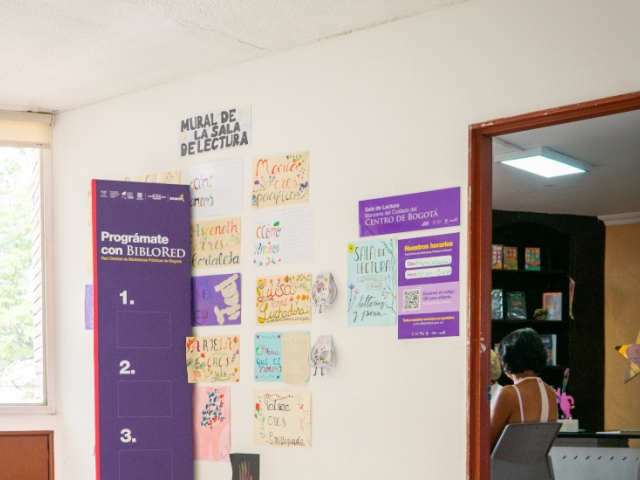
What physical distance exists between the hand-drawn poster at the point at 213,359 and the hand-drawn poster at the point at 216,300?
0.09m

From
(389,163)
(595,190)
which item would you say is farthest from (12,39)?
(595,190)

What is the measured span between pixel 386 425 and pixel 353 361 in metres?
0.31

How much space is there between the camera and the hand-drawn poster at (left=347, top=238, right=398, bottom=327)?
3.38 m

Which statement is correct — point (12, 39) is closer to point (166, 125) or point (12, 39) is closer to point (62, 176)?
point (166, 125)

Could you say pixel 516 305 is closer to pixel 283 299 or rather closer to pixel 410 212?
pixel 283 299

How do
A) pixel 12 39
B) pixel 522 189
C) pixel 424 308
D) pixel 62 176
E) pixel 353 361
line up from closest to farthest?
pixel 424 308 → pixel 353 361 → pixel 12 39 → pixel 62 176 → pixel 522 189

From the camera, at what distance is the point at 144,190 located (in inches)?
158

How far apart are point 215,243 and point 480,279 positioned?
1486 millimetres

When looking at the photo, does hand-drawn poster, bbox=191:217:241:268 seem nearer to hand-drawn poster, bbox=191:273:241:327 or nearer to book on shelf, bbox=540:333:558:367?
hand-drawn poster, bbox=191:273:241:327

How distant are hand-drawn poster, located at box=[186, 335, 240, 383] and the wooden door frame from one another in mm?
1280

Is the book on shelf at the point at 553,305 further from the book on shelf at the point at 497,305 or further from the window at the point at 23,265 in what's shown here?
the window at the point at 23,265

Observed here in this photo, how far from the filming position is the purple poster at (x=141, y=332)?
382 centimetres

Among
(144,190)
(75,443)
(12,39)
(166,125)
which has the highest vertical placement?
(12,39)

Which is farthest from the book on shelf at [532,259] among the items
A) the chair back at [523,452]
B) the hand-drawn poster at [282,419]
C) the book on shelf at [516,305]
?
the hand-drawn poster at [282,419]
